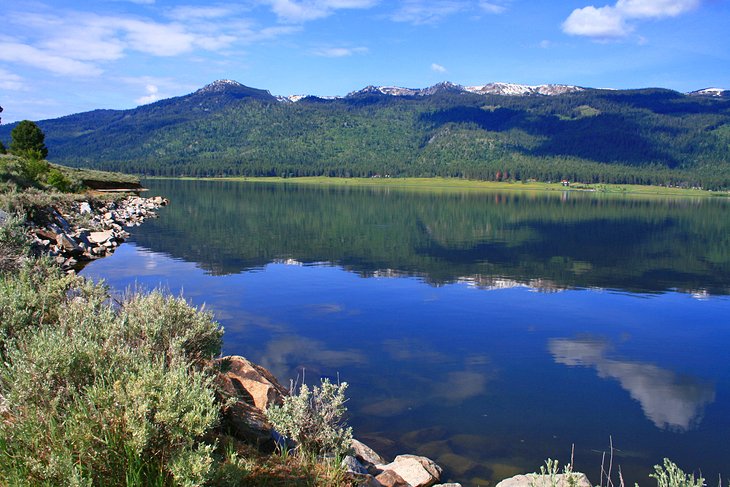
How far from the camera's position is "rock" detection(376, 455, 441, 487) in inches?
404

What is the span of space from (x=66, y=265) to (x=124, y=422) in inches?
983

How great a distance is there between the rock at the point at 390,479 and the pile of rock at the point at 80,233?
63.1 ft

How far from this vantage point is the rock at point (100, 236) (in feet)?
126

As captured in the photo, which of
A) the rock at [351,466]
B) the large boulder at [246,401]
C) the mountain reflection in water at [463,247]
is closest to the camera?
the rock at [351,466]

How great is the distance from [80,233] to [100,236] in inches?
118

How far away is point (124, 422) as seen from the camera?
233 inches

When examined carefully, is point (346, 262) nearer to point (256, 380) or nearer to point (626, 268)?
point (626, 268)

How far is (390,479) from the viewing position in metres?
9.71

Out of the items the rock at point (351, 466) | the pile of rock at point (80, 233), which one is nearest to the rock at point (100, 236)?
the pile of rock at point (80, 233)

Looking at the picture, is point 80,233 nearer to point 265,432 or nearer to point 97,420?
point 265,432

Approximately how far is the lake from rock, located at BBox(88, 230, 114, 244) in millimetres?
1642

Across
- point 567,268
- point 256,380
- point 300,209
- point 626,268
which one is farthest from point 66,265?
point 300,209

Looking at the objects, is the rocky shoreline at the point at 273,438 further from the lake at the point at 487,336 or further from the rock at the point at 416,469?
the lake at the point at 487,336

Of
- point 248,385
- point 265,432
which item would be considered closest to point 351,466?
point 265,432
